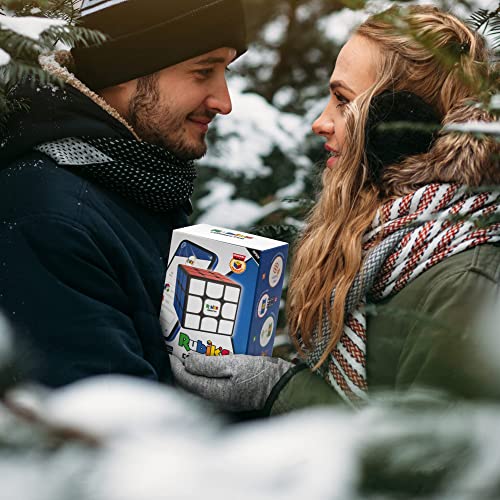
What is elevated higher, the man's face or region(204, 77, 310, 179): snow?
the man's face

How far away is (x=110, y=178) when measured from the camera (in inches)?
79.4

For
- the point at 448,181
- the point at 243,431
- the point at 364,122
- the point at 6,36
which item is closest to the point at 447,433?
the point at 243,431

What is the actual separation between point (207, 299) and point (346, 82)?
32.3 inches

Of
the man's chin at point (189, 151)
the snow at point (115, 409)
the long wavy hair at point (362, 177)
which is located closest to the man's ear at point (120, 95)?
the man's chin at point (189, 151)

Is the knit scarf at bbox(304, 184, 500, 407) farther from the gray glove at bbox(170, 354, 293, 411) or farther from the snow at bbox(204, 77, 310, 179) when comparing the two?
the snow at bbox(204, 77, 310, 179)

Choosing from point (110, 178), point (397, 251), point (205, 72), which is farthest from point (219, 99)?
point (397, 251)

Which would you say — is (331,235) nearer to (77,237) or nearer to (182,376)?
(182,376)

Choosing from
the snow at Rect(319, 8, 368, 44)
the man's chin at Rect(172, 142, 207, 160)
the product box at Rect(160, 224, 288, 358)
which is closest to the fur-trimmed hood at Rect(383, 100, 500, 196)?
the product box at Rect(160, 224, 288, 358)

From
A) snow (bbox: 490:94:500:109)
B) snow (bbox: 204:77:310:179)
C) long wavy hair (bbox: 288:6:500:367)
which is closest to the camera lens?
snow (bbox: 490:94:500:109)

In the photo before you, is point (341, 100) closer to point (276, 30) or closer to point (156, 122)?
point (156, 122)

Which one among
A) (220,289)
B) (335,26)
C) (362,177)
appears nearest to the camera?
(220,289)

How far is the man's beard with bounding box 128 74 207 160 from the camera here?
226 centimetres

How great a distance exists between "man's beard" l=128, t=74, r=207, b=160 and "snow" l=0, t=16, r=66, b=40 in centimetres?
125

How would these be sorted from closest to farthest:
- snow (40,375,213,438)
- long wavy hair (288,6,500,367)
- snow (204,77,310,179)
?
snow (40,375,213,438) < long wavy hair (288,6,500,367) < snow (204,77,310,179)
